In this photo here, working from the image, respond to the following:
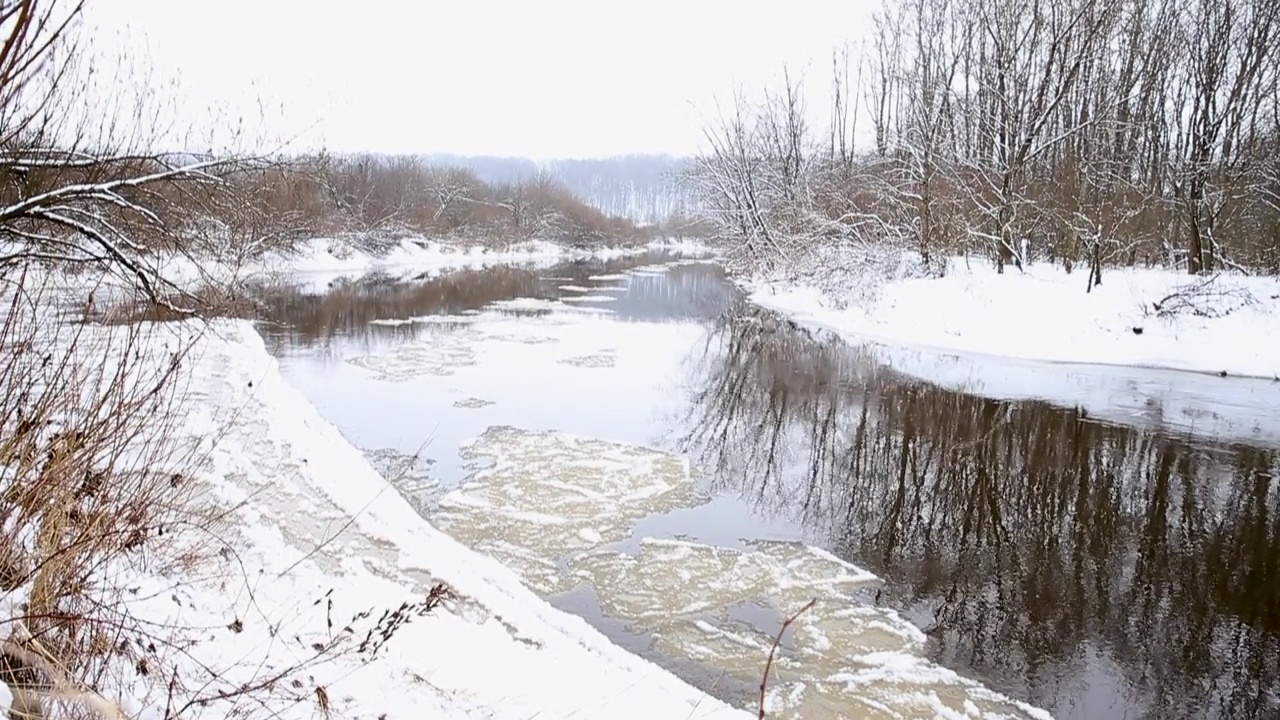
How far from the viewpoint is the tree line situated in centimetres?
1683

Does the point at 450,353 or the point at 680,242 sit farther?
the point at 680,242

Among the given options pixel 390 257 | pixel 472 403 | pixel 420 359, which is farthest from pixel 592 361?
pixel 390 257

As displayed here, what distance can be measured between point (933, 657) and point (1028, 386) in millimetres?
9205

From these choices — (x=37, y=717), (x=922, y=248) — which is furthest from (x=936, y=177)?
(x=37, y=717)

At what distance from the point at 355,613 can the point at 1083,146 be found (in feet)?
74.7

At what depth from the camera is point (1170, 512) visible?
7.09 m

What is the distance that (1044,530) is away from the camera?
21.9ft

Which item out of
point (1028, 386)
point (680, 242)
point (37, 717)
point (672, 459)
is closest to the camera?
point (37, 717)

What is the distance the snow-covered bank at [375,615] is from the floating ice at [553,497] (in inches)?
17.3

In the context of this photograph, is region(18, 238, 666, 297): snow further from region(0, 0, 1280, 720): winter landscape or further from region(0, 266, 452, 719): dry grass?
region(0, 266, 452, 719): dry grass

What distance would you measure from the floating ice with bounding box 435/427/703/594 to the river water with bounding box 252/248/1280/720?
3 centimetres

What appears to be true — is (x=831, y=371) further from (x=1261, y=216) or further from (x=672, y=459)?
(x=1261, y=216)

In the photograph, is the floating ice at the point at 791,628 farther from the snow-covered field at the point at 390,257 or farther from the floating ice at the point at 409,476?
the snow-covered field at the point at 390,257

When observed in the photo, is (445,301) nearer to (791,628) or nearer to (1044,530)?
(1044,530)
